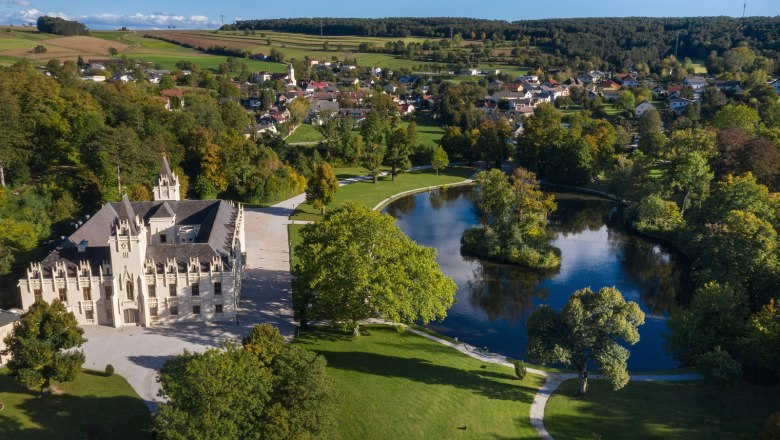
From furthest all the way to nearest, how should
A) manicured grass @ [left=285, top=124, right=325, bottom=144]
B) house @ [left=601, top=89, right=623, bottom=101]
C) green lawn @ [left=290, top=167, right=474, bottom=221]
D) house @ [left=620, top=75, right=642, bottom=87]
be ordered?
house @ [left=620, top=75, right=642, bottom=87] < house @ [left=601, top=89, right=623, bottom=101] < manicured grass @ [left=285, top=124, right=325, bottom=144] < green lawn @ [left=290, top=167, right=474, bottom=221]

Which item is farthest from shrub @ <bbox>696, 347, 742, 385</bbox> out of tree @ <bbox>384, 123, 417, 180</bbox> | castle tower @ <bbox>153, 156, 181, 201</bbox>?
tree @ <bbox>384, 123, 417, 180</bbox>

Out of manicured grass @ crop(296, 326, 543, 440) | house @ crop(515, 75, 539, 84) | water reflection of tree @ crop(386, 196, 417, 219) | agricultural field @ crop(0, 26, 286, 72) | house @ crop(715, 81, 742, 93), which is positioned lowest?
manicured grass @ crop(296, 326, 543, 440)

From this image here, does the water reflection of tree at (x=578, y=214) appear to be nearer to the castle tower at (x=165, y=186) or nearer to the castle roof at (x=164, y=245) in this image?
the castle roof at (x=164, y=245)

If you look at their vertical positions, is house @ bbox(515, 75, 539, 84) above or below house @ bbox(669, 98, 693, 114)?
above

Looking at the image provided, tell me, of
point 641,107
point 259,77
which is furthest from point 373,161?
point 259,77

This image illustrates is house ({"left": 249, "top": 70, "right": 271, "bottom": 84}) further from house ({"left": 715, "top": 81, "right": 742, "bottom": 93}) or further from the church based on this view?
the church

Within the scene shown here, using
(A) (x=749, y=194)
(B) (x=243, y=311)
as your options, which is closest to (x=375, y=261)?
(B) (x=243, y=311)
